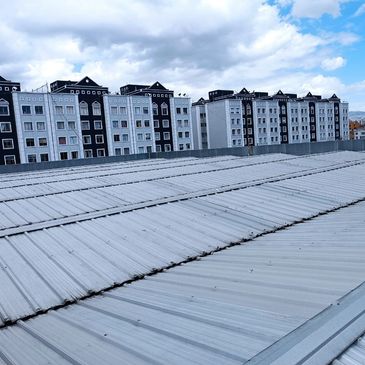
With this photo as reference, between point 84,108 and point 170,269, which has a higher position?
point 84,108

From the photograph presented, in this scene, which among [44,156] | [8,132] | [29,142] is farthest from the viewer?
[44,156]

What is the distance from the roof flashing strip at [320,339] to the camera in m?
3.62

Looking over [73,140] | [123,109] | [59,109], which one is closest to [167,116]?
[123,109]

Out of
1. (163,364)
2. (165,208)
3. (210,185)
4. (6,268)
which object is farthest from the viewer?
(210,185)

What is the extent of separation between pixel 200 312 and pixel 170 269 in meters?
3.27

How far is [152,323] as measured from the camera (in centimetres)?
507

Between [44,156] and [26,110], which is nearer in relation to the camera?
[26,110]

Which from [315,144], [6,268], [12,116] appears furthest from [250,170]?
[12,116]

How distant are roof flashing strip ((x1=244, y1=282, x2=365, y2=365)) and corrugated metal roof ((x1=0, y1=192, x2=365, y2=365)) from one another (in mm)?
131

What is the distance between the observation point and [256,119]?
9256 centimetres

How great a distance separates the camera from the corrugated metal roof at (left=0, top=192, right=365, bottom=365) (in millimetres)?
4238

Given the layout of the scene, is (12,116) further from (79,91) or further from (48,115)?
(79,91)

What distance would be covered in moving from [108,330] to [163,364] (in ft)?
4.72

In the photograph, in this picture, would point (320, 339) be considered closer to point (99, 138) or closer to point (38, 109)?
point (38, 109)
